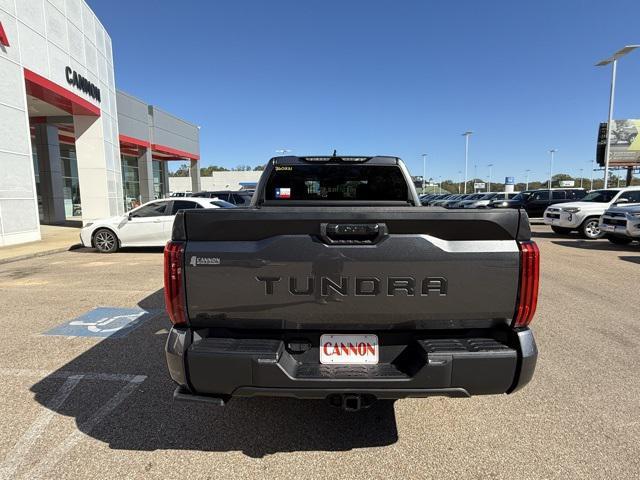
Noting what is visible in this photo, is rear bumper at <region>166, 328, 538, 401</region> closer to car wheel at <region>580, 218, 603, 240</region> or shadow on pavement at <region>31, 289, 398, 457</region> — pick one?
shadow on pavement at <region>31, 289, 398, 457</region>

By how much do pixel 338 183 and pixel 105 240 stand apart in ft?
30.1

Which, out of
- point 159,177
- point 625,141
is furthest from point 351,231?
point 625,141

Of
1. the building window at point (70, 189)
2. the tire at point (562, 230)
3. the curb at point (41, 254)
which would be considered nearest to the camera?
the curb at point (41, 254)

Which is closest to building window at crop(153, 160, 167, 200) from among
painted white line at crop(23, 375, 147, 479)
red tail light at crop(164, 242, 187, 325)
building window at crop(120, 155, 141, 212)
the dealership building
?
building window at crop(120, 155, 141, 212)

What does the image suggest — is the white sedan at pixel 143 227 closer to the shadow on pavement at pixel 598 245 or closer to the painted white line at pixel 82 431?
the painted white line at pixel 82 431

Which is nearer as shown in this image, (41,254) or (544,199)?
(41,254)

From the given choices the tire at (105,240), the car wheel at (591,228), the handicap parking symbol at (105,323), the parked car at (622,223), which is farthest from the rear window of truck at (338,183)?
the car wheel at (591,228)

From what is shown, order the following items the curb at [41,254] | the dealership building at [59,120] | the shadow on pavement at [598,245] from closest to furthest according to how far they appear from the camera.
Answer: the curb at [41,254] < the shadow on pavement at [598,245] < the dealership building at [59,120]

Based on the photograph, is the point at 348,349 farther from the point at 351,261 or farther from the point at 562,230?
the point at 562,230

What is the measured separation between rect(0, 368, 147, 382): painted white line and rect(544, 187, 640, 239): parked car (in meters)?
15.8

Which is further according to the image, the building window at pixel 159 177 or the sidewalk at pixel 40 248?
the building window at pixel 159 177

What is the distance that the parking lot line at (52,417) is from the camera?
8.02ft

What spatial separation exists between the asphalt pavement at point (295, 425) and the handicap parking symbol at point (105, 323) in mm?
166

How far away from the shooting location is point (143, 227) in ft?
35.8
